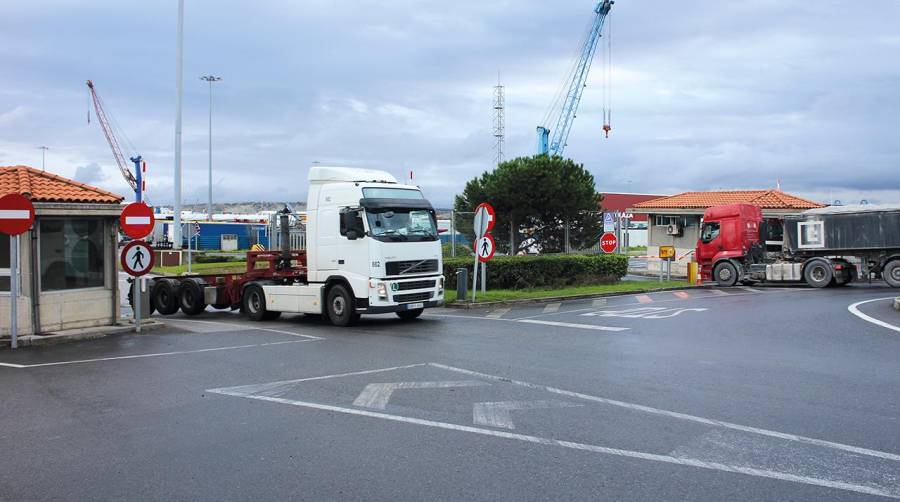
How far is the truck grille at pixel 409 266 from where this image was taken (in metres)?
15.0

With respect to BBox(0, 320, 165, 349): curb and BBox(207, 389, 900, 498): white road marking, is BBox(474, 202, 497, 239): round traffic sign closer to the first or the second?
BBox(0, 320, 165, 349): curb

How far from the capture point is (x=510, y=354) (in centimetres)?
1088

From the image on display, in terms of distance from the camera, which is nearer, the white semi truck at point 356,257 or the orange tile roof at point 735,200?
the white semi truck at point 356,257

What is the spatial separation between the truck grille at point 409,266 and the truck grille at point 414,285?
0.69 feet

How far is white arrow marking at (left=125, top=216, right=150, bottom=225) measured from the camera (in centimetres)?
1376

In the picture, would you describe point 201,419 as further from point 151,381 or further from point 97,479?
point 151,381

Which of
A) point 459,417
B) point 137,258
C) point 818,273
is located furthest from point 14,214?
point 818,273

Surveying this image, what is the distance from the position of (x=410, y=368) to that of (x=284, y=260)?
8.32 meters

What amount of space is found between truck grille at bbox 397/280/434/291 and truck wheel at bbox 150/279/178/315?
22.9ft

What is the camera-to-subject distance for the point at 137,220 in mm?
13891

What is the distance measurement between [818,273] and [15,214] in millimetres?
24831

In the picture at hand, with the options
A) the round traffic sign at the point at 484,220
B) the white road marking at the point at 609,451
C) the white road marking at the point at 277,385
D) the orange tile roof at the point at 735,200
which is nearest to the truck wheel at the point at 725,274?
the orange tile roof at the point at 735,200

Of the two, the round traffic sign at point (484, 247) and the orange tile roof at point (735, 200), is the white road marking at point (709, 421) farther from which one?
the orange tile roof at point (735, 200)

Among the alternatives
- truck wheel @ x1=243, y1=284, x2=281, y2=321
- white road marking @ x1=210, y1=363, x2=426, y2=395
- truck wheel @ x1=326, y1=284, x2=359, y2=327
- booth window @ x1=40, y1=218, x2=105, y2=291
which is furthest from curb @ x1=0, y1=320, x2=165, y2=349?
white road marking @ x1=210, y1=363, x2=426, y2=395
